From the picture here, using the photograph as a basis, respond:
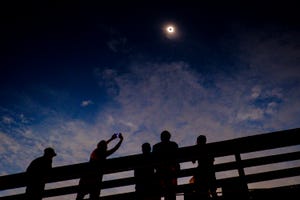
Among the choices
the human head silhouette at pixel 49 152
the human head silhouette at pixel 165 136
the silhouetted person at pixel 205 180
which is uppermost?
the human head silhouette at pixel 165 136

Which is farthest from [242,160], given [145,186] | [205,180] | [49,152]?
[49,152]

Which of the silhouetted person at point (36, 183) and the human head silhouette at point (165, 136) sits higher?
the human head silhouette at point (165, 136)

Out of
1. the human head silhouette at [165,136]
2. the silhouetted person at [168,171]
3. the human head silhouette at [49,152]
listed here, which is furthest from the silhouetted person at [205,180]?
the human head silhouette at [49,152]

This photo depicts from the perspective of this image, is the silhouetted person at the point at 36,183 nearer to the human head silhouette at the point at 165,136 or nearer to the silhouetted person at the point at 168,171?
the silhouetted person at the point at 168,171

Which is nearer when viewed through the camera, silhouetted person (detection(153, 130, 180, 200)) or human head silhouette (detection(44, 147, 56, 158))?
silhouetted person (detection(153, 130, 180, 200))

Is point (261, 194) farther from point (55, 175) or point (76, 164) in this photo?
point (55, 175)

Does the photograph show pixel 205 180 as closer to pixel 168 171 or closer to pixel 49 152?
pixel 168 171

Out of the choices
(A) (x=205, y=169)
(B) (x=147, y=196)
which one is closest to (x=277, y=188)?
(A) (x=205, y=169)

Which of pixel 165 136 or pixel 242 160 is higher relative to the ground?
pixel 165 136

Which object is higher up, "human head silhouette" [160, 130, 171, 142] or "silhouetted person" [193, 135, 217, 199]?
"human head silhouette" [160, 130, 171, 142]

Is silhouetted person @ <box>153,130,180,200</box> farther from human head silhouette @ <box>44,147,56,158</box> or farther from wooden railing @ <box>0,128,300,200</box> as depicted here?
human head silhouette @ <box>44,147,56,158</box>

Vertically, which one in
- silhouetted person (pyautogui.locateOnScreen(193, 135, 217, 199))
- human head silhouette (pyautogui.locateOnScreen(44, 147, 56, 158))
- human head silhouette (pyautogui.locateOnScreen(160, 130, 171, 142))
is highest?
human head silhouette (pyautogui.locateOnScreen(160, 130, 171, 142))

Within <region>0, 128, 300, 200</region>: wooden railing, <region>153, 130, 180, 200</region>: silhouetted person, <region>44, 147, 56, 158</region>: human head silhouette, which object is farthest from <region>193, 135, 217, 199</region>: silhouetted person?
<region>44, 147, 56, 158</region>: human head silhouette

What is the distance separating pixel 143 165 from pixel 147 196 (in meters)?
0.54
